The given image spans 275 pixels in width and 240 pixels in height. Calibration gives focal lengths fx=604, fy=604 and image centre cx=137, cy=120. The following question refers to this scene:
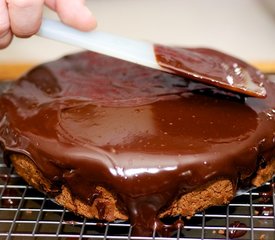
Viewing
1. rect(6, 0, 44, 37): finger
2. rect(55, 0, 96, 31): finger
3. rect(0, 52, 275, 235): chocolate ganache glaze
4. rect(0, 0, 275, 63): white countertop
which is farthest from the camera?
rect(0, 0, 275, 63): white countertop

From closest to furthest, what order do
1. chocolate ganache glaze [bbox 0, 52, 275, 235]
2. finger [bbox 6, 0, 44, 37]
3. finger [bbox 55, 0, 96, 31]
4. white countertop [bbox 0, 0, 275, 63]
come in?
chocolate ganache glaze [bbox 0, 52, 275, 235] < finger [bbox 6, 0, 44, 37] < finger [bbox 55, 0, 96, 31] < white countertop [bbox 0, 0, 275, 63]

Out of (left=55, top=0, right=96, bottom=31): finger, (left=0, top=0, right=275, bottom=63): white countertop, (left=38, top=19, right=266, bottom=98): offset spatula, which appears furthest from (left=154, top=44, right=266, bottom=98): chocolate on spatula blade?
(left=0, top=0, right=275, bottom=63): white countertop

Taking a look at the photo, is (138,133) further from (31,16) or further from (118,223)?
(31,16)

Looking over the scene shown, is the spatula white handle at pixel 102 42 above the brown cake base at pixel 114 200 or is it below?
above

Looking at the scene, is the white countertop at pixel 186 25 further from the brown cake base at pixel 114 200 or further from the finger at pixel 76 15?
the brown cake base at pixel 114 200

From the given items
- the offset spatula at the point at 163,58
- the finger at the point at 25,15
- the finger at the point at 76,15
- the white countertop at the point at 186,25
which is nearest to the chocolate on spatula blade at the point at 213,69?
the offset spatula at the point at 163,58

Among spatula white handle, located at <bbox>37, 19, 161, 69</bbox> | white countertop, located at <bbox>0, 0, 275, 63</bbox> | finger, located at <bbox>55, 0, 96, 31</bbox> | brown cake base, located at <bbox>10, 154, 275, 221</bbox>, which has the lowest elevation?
white countertop, located at <bbox>0, 0, 275, 63</bbox>

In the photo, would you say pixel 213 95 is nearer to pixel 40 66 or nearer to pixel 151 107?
pixel 151 107

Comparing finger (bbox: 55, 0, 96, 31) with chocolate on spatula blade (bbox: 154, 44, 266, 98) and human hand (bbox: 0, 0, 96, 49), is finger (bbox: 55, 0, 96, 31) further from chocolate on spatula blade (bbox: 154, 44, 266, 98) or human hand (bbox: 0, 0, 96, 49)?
chocolate on spatula blade (bbox: 154, 44, 266, 98)
